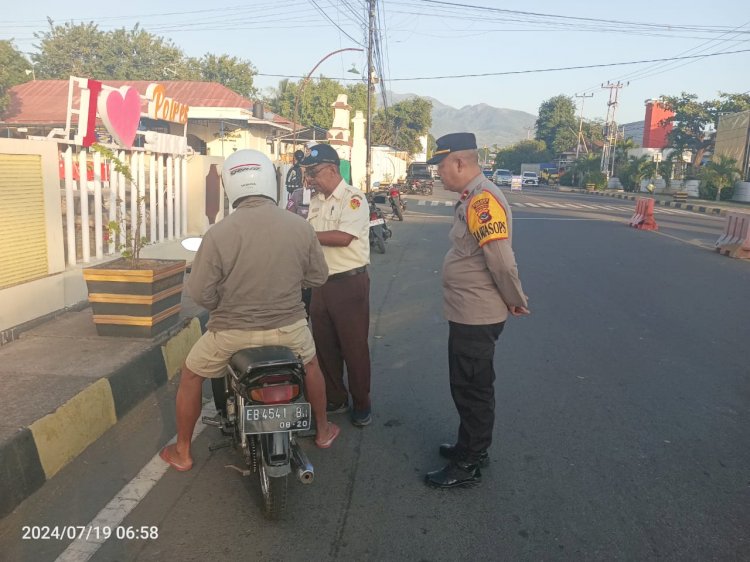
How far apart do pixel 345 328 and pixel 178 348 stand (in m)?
1.91

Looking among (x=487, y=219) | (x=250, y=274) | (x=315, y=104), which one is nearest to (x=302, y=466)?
(x=250, y=274)

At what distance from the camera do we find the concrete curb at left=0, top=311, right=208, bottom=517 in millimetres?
3055

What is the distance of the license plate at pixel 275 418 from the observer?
9.09ft

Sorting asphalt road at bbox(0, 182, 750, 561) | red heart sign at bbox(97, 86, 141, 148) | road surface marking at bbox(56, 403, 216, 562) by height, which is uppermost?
red heart sign at bbox(97, 86, 141, 148)

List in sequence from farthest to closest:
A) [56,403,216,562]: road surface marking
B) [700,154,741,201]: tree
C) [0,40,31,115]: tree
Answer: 1. [700,154,741,201]: tree
2. [0,40,31,115]: tree
3. [56,403,216,562]: road surface marking

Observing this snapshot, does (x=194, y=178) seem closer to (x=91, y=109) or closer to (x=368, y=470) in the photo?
(x=91, y=109)

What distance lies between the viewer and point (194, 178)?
28.2 feet

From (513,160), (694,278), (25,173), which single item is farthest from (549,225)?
(513,160)

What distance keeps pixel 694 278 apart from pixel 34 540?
32.3 ft

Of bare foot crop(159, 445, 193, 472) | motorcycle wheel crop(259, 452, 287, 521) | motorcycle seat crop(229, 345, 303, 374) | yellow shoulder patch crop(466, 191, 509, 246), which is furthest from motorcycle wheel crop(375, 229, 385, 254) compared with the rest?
motorcycle wheel crop(259, 452, 287, 521)

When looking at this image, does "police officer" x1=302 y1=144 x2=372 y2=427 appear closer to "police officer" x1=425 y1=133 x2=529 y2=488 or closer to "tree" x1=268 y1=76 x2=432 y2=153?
"police officer" x1=425 y1=133 x2=529 y2=488

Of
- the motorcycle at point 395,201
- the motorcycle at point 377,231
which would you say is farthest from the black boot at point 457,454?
the motorcycle at point 395,201

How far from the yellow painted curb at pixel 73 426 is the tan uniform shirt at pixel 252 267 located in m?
1.13

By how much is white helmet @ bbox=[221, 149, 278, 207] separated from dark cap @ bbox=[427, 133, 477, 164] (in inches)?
32.1
